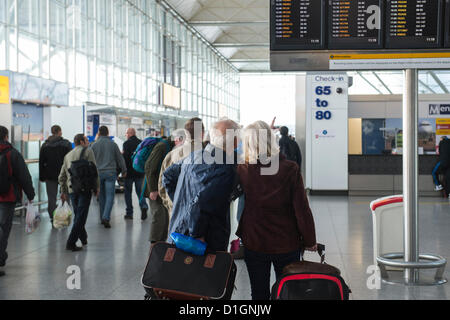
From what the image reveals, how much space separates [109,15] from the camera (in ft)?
68.9

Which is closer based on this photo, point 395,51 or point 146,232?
point 395,51

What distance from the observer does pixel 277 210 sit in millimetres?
3547

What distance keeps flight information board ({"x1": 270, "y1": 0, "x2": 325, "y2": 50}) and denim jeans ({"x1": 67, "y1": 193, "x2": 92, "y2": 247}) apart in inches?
140

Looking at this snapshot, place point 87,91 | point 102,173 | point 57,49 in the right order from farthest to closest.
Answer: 1. point 87,91
2. point 57,49
3. point 102,173

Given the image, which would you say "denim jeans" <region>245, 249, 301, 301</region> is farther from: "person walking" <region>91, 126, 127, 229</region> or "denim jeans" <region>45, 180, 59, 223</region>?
"denim jeans" <region>45, 180, 59, 223</region>

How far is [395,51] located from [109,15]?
17.3 m

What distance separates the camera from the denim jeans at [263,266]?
3.59 meters

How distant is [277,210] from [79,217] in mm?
4466

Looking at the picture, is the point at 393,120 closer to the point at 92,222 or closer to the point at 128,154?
the point at 128,154

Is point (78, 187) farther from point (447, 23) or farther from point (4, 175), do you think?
point (447, 23)

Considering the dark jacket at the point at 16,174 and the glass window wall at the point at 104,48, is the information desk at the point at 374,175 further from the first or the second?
the dark jacket at the point at 16,174

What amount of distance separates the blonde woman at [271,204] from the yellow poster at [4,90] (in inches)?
328

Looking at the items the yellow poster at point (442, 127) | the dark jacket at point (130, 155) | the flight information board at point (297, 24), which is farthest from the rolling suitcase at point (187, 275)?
the yellow poster at point (442, 127)
